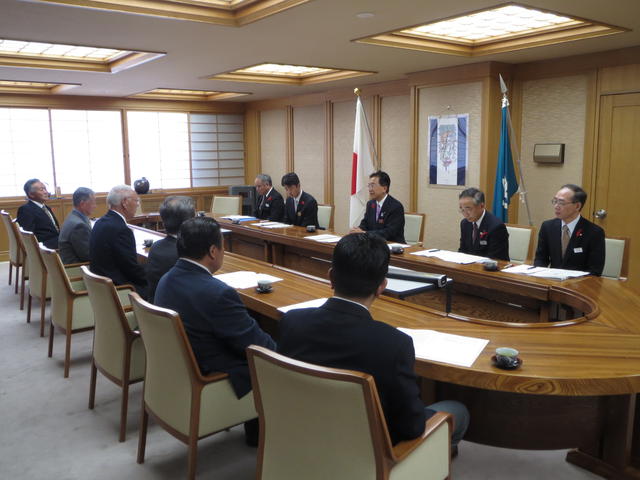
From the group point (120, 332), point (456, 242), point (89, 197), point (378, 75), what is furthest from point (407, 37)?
point (120, 332)

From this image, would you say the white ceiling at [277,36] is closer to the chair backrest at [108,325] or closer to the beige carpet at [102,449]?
the chair backrest at [108,325]

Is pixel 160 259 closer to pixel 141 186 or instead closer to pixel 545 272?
pixel 545 272

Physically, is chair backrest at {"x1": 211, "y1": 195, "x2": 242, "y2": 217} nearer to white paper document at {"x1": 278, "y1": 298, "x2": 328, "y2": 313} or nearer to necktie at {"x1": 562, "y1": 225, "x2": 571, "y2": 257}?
necktie at {"x1": 562, "y1": 225, "x2": 571, "y2": 257}

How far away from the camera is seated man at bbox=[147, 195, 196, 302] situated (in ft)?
9.41

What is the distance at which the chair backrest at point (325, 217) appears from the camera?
5.96 meters

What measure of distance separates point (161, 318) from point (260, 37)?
2.75 meters

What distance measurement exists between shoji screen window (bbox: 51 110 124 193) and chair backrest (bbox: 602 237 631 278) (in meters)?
6.90

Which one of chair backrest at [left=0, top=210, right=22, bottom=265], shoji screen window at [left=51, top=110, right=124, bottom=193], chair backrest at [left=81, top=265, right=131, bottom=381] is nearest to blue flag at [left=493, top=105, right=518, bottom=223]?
chair backrest at [left=81, top=265, right=131, bottom=381]

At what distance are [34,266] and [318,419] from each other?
3.53 meters

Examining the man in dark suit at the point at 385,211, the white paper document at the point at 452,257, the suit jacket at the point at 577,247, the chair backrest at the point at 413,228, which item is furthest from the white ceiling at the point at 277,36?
the white paper document at the point at 452,257

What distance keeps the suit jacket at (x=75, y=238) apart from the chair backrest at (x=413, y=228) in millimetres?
2818

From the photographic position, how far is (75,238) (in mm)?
4141

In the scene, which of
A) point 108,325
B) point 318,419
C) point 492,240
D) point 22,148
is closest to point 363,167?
point 492,240

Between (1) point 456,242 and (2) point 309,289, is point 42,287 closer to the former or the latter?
(2) point 309,289
